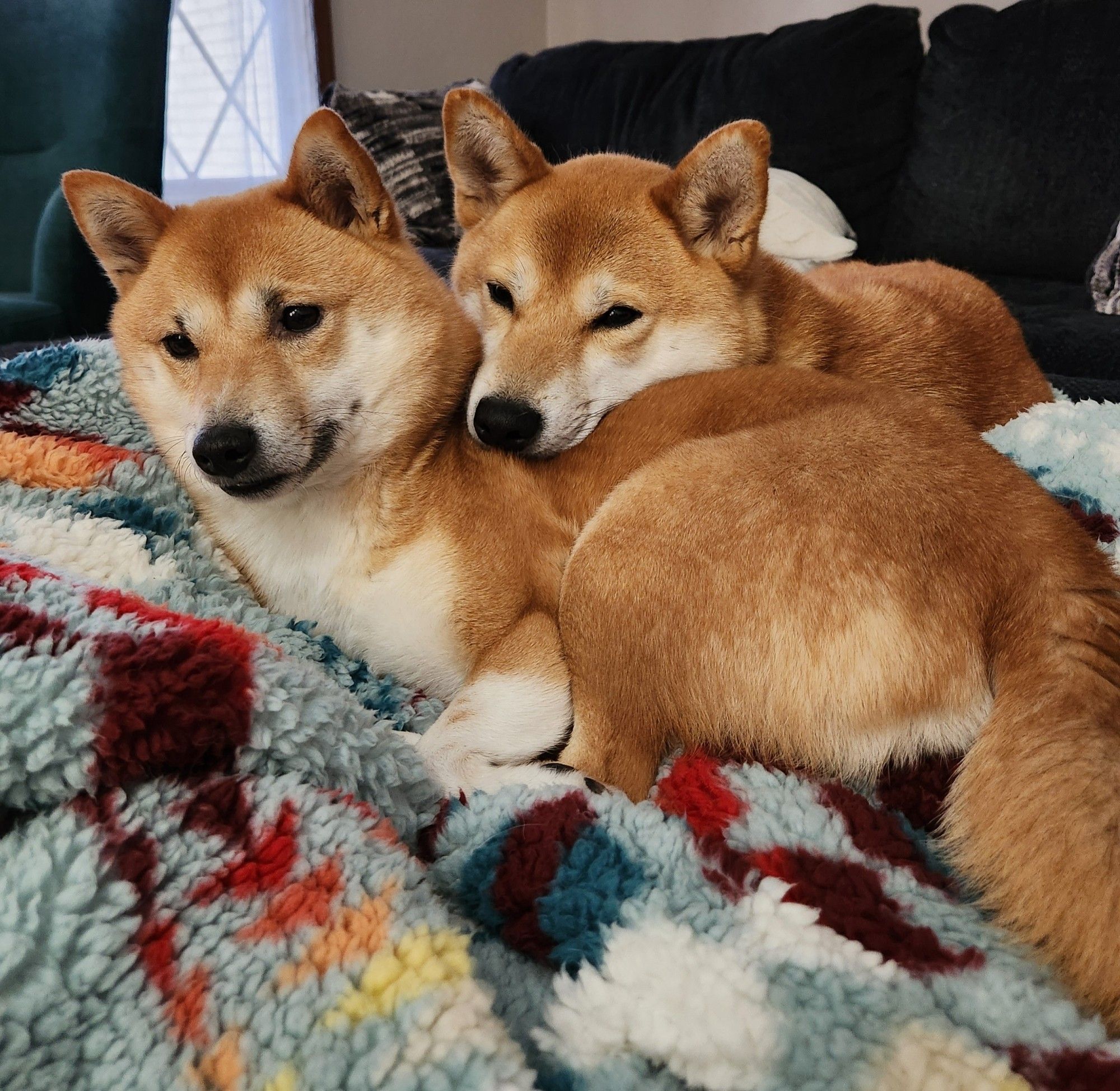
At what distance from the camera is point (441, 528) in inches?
48.5

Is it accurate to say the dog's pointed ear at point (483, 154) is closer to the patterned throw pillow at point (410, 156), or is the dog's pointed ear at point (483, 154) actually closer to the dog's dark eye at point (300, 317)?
the dog's dark eye at point (300, 317)

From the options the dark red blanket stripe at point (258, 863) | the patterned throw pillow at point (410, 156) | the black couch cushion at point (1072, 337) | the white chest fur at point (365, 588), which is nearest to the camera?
the dark red blanket stripe at point (258, 863)

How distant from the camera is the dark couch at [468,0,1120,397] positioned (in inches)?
109

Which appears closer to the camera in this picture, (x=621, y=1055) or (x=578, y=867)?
(x=621, y=1055)

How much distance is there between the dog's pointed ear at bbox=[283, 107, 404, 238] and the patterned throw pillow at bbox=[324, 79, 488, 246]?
2287mm

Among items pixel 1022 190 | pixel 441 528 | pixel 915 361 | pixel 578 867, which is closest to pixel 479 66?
pixel 1022 190

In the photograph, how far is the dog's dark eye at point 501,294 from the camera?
61.9 inches

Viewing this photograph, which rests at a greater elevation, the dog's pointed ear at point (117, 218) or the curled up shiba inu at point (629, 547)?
the dog's pointed ear at point (117, 218)

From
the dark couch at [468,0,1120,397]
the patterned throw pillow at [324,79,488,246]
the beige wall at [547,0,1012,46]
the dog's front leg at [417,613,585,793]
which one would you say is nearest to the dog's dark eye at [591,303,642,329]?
the dog's front leg at [417,613,585,793]

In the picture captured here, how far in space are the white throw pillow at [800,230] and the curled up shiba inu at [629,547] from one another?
1.78 m

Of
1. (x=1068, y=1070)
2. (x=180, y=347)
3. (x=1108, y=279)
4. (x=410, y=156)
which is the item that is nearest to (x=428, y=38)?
(x=410, y=156)

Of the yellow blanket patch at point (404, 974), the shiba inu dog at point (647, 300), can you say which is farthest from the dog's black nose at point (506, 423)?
the yellow blanket patch at point (404, 974)

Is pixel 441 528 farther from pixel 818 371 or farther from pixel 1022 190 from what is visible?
pixel 1022 190

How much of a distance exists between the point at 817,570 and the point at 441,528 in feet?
1.71
